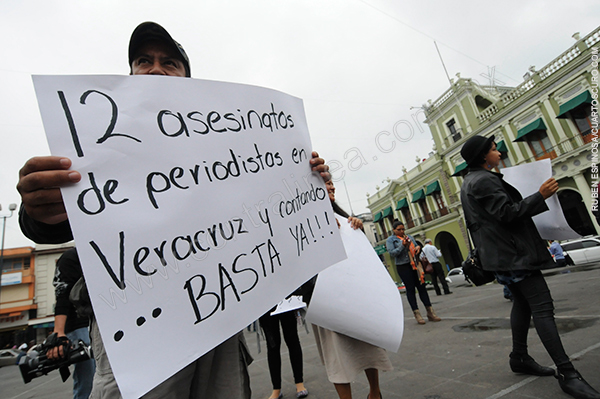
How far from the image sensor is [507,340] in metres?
2.83

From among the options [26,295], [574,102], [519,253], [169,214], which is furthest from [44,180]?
[26,295]

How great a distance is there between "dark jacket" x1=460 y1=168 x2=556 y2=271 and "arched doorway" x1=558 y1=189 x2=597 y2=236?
17.9 m

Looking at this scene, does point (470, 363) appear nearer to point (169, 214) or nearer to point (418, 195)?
point (169, 214)

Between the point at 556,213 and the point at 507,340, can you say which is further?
the point at 507,340

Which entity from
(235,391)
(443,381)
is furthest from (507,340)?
(235,391)

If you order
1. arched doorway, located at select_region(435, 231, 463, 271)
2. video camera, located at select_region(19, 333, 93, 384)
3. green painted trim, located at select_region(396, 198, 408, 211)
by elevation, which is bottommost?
arched doorway, located at select_region(435, 231, 463, 271)

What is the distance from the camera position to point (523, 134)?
17266 millimetres

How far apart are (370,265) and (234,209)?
42.8 inches

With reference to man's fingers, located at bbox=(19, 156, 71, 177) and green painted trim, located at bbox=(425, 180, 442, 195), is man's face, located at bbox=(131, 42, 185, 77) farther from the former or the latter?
green painted trim, located at bbox=(425, 180, 442, 195)

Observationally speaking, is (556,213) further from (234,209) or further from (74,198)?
(74,198)

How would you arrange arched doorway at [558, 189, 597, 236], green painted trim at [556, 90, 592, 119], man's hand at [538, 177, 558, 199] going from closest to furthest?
man's hand at [538, 177, 558, 199] → green painted trim at [556, 90, 592, 119] → arched doorway at [558, 189, 597, 236]

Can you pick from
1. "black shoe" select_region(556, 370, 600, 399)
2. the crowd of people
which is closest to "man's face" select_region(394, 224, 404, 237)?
the crowd of people

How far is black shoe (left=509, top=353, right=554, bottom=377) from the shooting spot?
2.01 meters

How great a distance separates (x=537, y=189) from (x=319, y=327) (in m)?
1.85
